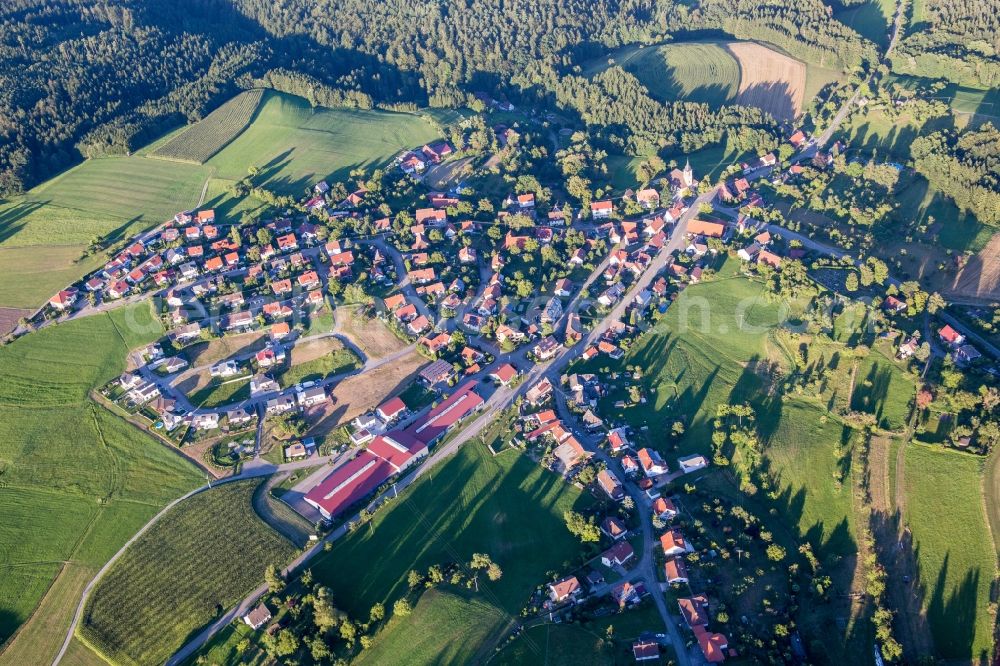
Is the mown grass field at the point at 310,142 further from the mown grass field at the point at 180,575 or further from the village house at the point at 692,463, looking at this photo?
the village house at the point at 692,463

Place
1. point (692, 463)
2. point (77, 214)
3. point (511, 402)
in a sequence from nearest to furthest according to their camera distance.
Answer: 1. point (692, 463)
2. point (511, 402)
3. point (77, 214)

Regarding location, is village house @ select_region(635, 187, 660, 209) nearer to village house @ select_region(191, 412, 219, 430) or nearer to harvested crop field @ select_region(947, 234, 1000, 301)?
harvested crop field @ select_region(947, 234, 1000, 301)

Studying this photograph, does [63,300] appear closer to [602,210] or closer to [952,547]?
[602,210]

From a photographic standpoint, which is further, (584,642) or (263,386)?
(263,386)

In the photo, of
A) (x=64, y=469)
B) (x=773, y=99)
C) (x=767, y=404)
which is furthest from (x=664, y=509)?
(x=773, y=99)

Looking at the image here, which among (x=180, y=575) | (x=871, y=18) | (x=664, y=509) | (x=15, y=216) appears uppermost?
(x=871, y=18)

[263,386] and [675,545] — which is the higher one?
[675,545]

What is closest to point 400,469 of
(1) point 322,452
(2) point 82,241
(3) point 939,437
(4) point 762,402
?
(1) point 322,452

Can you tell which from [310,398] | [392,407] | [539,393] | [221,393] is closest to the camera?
[392,407]
